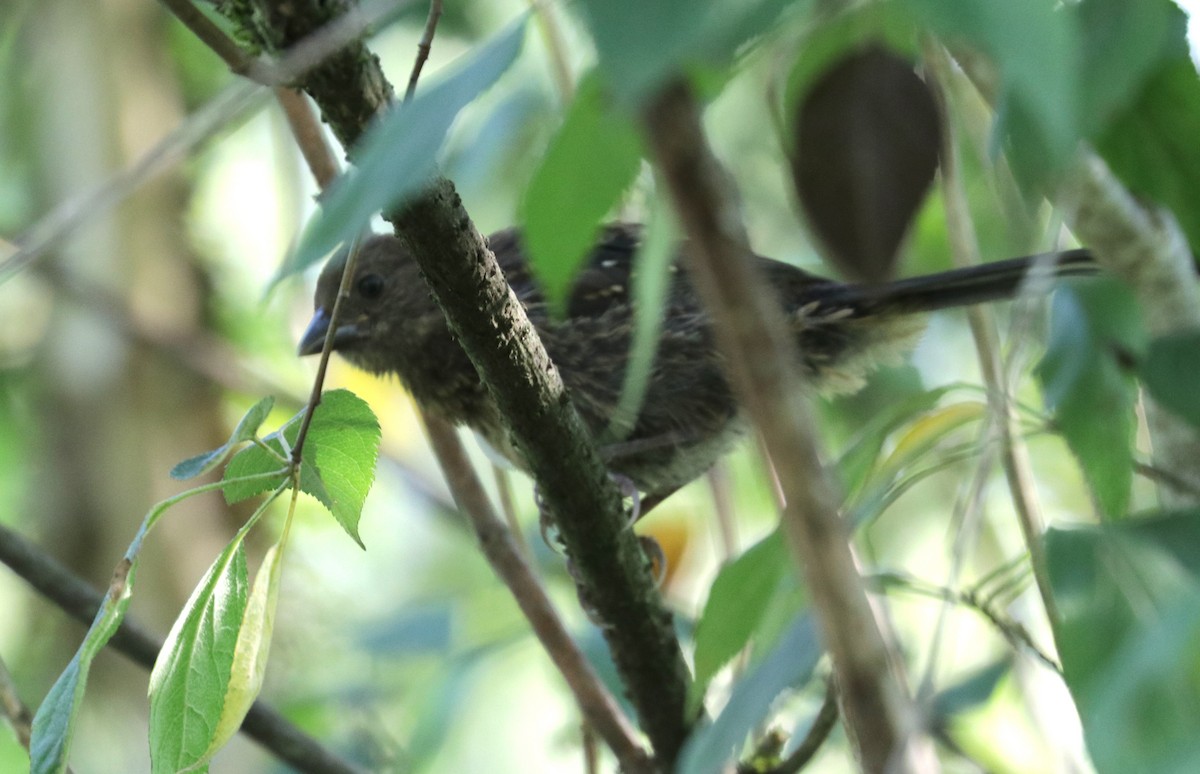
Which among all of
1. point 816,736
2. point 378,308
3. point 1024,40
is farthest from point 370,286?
point 1024,40

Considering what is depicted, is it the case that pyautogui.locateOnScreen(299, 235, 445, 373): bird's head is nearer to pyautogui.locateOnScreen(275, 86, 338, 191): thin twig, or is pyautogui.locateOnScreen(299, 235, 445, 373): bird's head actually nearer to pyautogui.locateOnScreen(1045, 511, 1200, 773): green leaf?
pyautogui.locateOnScreen(275, 86, 338, 191): thin twig

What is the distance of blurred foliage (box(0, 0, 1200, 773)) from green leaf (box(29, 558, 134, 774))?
0.10m

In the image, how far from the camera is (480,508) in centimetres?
227

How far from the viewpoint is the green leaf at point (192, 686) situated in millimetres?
1086

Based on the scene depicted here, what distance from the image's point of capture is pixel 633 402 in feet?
4.25

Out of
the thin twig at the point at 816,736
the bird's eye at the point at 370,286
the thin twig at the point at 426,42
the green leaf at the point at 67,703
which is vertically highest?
the bird's eye at the point at 370,286

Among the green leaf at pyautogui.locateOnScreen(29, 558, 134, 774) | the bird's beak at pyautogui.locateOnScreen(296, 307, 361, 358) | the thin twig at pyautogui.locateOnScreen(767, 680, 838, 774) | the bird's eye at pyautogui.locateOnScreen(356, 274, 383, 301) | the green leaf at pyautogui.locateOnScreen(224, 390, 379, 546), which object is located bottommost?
the thin twig at pyautogui.locateOnScreen(767, 680, 838, 774)

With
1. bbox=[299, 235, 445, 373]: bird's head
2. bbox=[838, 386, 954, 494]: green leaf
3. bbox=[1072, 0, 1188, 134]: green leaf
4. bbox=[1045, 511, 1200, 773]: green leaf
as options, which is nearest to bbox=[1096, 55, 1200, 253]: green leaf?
bbox=[1072, 0, 1188, 134]: green leaf

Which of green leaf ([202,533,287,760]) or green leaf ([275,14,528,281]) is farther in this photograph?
green leaf ([202,533,287,760])

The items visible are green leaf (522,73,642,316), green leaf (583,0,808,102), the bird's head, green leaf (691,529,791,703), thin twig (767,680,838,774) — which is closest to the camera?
green leaf (583,0,808,102)

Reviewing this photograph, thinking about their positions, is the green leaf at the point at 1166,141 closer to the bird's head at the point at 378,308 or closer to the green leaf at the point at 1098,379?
the green leaf at the point at 1098,379

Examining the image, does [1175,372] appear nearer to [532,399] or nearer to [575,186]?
[532,399]

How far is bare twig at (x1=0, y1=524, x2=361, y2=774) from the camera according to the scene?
5.66 ft

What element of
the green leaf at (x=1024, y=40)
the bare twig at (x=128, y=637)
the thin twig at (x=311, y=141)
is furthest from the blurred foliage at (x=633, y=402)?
the bare twig at (x=128, y=637)
